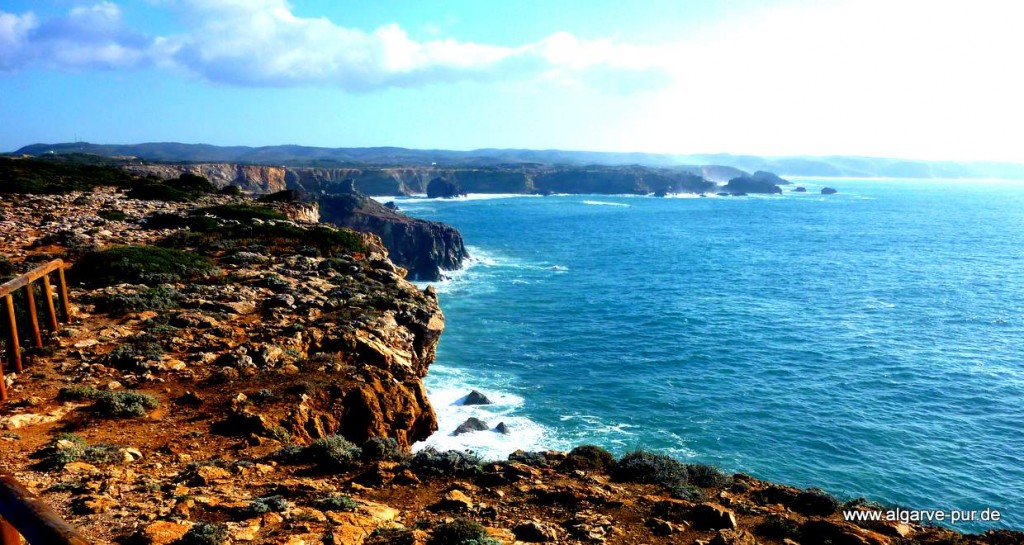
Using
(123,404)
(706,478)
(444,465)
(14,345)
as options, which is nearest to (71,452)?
(123,404)

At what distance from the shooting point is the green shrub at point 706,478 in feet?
43.6

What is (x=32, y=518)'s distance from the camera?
12.9 ft

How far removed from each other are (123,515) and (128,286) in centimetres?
1406

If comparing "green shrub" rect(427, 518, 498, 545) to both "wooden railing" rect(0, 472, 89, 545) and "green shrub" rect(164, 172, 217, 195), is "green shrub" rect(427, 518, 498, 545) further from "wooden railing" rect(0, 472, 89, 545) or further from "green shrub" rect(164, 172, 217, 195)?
"green shrub" rect(164, 172, 217, 195)

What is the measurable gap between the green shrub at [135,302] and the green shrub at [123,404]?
243 inches

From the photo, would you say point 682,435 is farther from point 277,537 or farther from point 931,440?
point 277,537

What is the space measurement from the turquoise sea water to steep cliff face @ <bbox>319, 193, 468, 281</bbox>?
4322 millimetres

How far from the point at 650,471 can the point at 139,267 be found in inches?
772

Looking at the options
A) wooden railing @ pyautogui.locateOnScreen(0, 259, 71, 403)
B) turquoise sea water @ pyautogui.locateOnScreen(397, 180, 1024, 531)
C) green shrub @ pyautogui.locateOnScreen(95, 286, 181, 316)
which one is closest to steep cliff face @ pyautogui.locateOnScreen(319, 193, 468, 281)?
turquoise sea water @ pyautogui.locateOnScreen(397, 180, 1024, 531)

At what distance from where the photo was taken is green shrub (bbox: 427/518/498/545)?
8656mm

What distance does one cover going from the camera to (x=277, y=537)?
8.42m

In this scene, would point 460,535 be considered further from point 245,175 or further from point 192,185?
point 245,175

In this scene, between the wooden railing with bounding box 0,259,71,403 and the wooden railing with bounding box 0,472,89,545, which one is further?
the wooden railing with bounding box 0,259,71,403

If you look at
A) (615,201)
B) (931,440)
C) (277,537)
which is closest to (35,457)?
(277,537)
